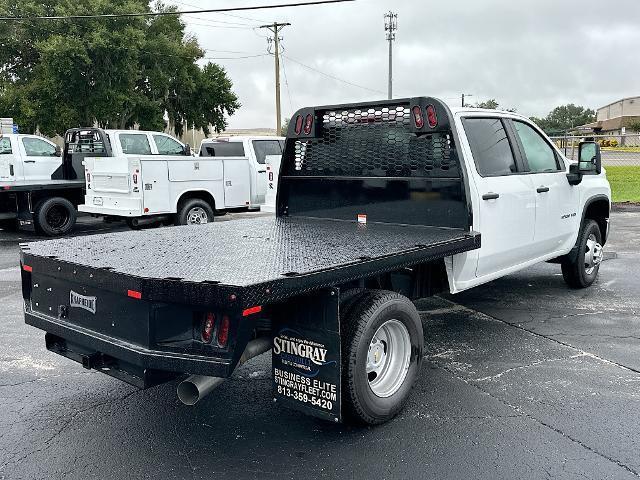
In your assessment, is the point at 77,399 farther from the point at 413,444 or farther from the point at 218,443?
the point at 413,444

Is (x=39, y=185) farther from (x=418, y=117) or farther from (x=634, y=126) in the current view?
(x=634, y=126)

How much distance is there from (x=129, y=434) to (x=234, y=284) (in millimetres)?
1565

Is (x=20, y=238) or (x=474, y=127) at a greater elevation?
(x=474, y=127)

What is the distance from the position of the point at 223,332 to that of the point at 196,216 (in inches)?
365

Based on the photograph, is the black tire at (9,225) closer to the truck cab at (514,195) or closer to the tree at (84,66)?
the truck cab at (514,195)

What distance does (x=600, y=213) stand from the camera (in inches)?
301

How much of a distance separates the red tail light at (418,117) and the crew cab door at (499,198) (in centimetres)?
40

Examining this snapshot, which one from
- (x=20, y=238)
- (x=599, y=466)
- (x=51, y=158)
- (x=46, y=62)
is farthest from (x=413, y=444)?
(x=46, y=62)

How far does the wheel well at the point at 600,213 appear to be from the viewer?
24.5 ft

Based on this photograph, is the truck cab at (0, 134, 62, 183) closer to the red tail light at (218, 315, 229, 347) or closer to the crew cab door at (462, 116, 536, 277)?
the crew cab door at (462, 116, 536, 277)

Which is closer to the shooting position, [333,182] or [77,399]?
[77,399]

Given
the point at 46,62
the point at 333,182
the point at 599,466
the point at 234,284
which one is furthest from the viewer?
the point at 46,62

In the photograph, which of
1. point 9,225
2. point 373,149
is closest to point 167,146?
point 9,225

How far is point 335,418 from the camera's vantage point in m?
3.52
